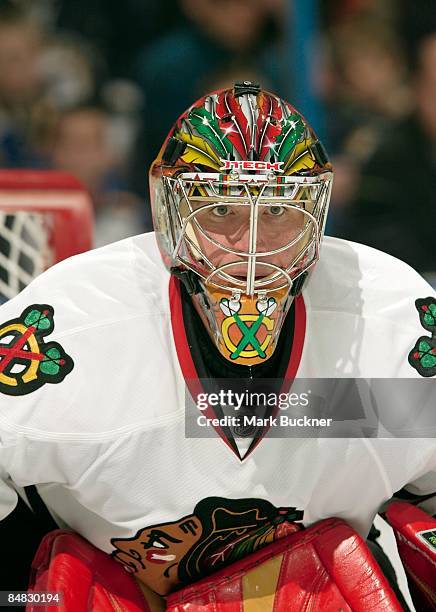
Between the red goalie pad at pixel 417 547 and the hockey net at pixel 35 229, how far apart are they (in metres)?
0.94

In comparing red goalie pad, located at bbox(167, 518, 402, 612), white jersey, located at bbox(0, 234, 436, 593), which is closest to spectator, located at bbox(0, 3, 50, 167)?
white jersey, located at bbox(0, 234, 436, 593)

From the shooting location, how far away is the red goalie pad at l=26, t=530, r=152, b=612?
130cm

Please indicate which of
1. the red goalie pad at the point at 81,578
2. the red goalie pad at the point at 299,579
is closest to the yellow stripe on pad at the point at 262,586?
the red goalie pad at the point at 299,579

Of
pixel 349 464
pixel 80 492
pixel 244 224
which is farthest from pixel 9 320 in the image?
pixel 349 464

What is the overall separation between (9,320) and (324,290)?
0.44 metres

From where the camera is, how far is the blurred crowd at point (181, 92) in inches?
121

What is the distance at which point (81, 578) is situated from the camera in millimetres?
1327

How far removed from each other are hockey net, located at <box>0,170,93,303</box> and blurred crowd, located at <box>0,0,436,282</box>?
1.01 m

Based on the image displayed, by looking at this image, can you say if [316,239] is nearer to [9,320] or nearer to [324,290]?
[324,290]

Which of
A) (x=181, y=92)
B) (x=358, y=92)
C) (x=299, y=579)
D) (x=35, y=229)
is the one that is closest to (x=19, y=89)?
(x=181, y=92)

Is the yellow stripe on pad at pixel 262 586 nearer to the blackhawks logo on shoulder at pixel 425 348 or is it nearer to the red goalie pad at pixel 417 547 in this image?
the red goalie pad at pixel 417 547

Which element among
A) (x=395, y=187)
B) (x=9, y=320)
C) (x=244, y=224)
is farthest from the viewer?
(x=395, y=187)

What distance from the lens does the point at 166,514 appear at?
1323mm

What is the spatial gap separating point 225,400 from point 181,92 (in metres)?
1.94
